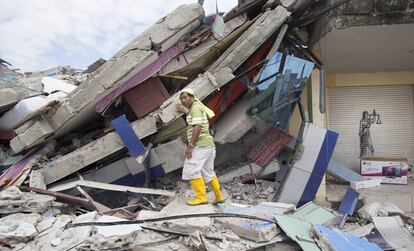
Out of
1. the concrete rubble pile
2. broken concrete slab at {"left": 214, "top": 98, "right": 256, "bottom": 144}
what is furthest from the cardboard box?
broken concrete slab at {"left": 214, "top": 98, "right": 256, "bottom": 144}

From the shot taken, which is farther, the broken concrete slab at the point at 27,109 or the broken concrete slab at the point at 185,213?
the broken concrete slab at the point at 27,109

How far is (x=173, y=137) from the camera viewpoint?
6301mm

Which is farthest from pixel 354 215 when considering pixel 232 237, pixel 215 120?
pixel 232 237

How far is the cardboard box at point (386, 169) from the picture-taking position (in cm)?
828

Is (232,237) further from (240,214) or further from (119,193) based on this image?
(119,193)

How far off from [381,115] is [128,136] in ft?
23.3

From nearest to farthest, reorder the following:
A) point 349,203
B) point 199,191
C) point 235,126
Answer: point 199,191 < point 235,126 < point 349,203

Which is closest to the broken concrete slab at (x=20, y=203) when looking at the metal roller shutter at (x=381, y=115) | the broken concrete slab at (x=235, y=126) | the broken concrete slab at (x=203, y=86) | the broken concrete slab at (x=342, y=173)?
the broken concrete slab at (x=203, y=86)

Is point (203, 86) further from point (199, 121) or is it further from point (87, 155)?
point (87, 155)

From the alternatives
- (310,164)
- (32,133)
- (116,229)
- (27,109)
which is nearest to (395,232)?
(310,164)

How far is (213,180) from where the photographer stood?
5.13 metres

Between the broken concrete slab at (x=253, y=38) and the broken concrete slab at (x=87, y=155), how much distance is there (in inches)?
61.1

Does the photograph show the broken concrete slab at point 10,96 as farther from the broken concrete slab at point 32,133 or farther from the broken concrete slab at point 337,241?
the broken concrete slab at point 337,241

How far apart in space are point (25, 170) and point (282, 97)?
4.66 meters
